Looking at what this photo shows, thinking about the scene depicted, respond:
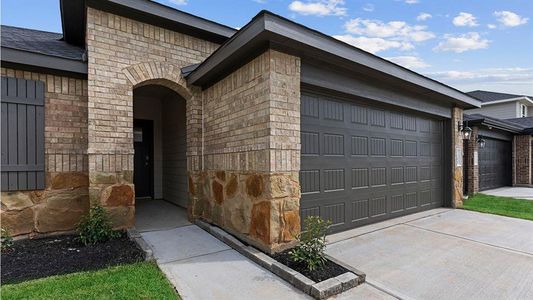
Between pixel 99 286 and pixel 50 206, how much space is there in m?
2.59

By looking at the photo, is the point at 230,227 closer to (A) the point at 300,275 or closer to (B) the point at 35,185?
(A) the point at 300,275

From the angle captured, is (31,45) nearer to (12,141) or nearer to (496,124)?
(12,141)

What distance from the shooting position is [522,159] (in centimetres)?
1286

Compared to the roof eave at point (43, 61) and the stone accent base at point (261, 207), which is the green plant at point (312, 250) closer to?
the stone accent base at point (261, 207)

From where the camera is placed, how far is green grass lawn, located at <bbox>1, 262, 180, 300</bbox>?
268 cm

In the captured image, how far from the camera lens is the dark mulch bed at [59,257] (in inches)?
128

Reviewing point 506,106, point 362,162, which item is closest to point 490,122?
point 362,162

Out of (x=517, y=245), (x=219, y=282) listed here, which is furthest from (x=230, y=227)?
(x=517, y=245)

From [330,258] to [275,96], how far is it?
87.5 inches

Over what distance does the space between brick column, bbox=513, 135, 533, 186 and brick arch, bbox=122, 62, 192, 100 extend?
596 inches

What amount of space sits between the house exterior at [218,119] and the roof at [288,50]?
0.8 inches

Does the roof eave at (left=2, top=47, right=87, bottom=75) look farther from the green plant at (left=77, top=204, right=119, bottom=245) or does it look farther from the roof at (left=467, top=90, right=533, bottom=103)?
the roof at (left=467, top=90, right=533, bottom=103)

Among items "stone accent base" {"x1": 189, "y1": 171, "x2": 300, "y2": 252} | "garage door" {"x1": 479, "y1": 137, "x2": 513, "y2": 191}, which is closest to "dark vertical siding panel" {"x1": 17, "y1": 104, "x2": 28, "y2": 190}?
"stone accent base" {"x1": 189, "y1": 171, "x2": 300, "y2": 252}

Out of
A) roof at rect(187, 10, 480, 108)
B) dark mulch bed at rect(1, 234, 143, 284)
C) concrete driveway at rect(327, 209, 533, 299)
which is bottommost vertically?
concrete driveway at rect(327, 209, 533, 299)
